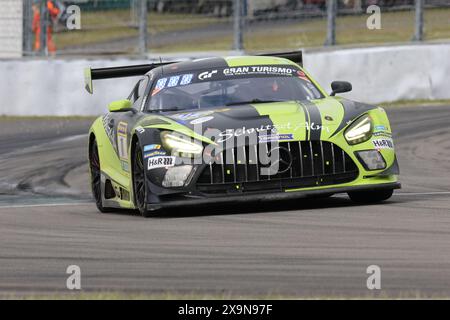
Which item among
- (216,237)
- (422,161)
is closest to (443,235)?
(216,237)

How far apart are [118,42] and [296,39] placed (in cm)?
304

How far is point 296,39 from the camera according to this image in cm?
2245

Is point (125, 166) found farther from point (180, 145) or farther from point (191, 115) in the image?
point (180, 145)

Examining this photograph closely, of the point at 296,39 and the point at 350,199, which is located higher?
the point at 296,39

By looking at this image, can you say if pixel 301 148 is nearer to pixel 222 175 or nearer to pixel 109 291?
pixel 222 175

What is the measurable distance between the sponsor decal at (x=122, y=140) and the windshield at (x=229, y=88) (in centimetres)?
28

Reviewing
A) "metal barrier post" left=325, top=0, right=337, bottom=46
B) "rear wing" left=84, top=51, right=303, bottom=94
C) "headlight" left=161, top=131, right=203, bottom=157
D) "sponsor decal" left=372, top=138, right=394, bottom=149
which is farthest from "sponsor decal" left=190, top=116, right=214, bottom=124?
"metal barrier post" left=325, top=0, right=337, bottom=46

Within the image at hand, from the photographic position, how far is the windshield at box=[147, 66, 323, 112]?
11.2 meters

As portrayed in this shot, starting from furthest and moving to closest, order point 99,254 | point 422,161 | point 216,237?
point 422,161 < point 216,237 < point 99,254

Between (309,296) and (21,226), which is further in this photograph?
(21,226)

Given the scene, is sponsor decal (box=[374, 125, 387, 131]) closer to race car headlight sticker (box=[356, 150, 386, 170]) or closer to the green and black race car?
the green and black race car

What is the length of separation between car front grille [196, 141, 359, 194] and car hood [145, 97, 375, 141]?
0.11 m

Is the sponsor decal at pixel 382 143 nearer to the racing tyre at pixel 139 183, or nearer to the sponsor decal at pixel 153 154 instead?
the sponsor decal at pixel 153 154

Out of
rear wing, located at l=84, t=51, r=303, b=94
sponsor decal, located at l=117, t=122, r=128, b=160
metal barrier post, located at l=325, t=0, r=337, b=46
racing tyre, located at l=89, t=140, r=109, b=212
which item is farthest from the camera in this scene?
metal barrier post, located at l=325, t=0, r=337, b=46
